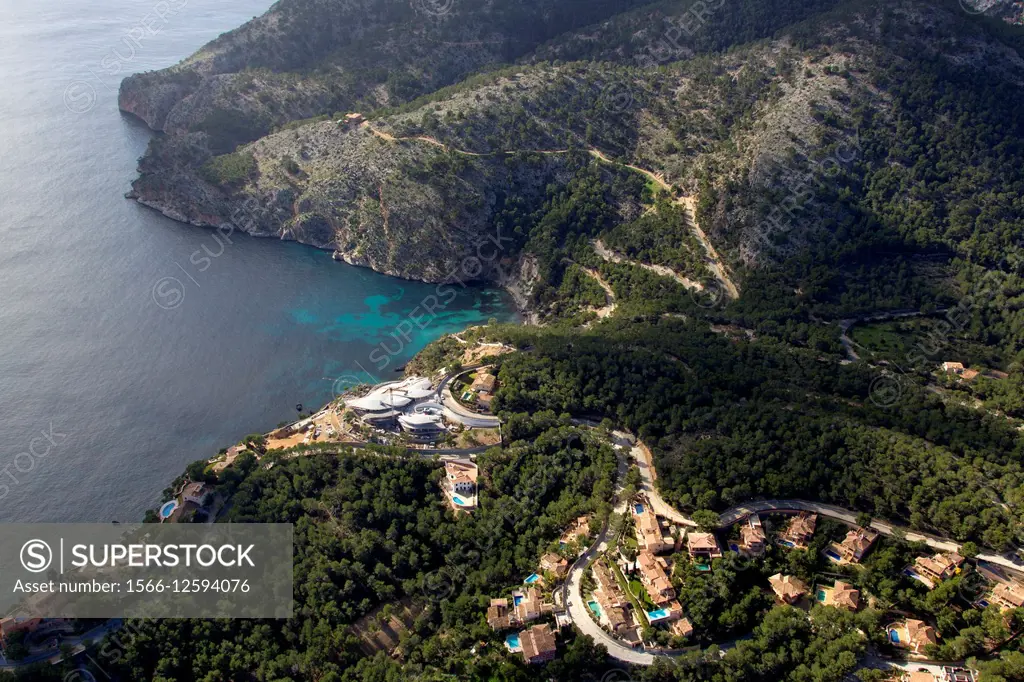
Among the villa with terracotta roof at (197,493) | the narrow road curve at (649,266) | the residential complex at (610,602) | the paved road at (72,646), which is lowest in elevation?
the paved road at (72,646)

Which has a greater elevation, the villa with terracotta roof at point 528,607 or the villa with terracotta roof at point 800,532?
the villa with terracotta roof at point 800,532

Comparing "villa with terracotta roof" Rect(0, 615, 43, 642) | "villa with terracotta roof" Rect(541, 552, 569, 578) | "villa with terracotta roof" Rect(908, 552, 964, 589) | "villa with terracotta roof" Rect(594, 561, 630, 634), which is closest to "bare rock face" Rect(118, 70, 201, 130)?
"villa with terracotta roof" Rect(0, 615, 43, 642)

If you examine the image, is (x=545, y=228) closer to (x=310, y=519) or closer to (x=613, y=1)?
(x=310, y=519)

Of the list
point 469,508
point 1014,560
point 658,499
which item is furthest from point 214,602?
point 1014,560

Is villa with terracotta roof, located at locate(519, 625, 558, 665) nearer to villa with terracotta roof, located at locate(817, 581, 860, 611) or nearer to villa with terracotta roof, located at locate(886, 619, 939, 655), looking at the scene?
villa with terracotta roof, located at locate(817, 581, 860, 611)

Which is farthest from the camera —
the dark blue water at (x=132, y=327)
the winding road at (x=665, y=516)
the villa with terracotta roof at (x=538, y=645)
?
the dark blue water at (x=132, y=327)

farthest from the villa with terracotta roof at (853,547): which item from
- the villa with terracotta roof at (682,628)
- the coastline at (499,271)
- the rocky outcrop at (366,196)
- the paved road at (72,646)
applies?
the rocky outcrop at (366,196)

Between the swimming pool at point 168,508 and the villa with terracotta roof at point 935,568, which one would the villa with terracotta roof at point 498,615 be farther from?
the swimming pool at point 168,508
